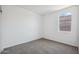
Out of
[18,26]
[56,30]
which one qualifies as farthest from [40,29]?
[18,26]

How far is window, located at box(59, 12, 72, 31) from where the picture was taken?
2276mm

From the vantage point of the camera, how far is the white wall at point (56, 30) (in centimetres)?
236

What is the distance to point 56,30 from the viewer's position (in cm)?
255

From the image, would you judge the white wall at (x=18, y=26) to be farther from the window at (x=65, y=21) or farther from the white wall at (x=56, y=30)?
the window at (x=65, y=21)

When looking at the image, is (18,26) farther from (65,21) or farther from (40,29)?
(65,21)

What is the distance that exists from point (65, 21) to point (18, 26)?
158cm

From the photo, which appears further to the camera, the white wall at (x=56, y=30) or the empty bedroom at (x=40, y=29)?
the white wall at (x=56, y=30)

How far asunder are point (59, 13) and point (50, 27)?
0.58 metres

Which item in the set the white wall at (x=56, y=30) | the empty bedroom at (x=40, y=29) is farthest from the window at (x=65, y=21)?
the white wall at (x=56, y=30)

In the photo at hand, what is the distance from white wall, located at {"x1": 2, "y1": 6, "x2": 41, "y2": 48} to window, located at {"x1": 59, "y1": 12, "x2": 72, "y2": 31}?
748 mm

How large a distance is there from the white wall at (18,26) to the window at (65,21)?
2.46 ft

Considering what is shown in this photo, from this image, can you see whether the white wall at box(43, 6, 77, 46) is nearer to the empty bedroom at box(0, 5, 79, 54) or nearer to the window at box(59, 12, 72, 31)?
the empty bedroom at box(0, 5, 79, 54)
